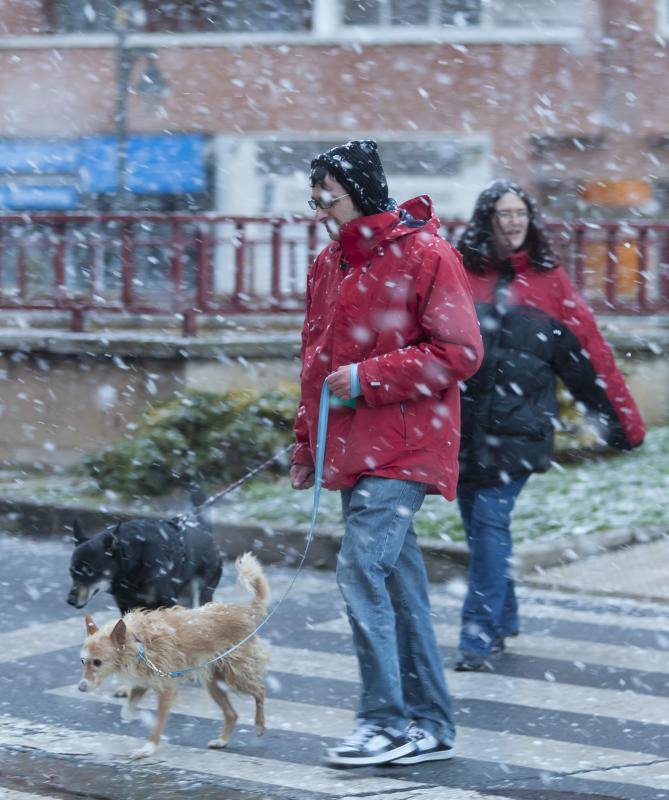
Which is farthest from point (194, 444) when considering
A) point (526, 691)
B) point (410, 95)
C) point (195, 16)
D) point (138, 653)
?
Answer: point (195, 16)

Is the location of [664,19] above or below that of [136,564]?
above

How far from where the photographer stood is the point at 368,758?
198 inches

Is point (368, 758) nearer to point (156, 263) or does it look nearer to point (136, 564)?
point (136, 564)

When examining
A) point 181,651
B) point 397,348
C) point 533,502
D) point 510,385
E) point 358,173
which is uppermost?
point 358,173

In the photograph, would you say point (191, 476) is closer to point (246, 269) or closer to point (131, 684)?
point (246, 269)

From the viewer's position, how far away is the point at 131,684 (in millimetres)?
5145

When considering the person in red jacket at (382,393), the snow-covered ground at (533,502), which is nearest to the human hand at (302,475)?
the person in red jacket at (382,393)

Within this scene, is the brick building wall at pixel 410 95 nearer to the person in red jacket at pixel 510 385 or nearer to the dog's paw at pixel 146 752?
the person in red jacket at pixel 510 385

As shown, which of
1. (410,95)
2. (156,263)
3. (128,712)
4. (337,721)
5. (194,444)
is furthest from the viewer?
(410,95)

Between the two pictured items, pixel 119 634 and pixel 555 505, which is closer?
pixel 119 634

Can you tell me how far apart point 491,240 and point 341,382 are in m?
2.05

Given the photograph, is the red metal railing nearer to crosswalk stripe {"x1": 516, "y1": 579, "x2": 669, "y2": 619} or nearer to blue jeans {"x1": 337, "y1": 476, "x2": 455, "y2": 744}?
crosswalk stripe {"x1": 516, "y1": 579, "x2": 669, "y2": 619}

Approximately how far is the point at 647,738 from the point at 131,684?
1.84 meters

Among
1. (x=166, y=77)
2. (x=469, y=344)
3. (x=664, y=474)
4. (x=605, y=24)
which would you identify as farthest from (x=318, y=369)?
(x=166, y=77)
